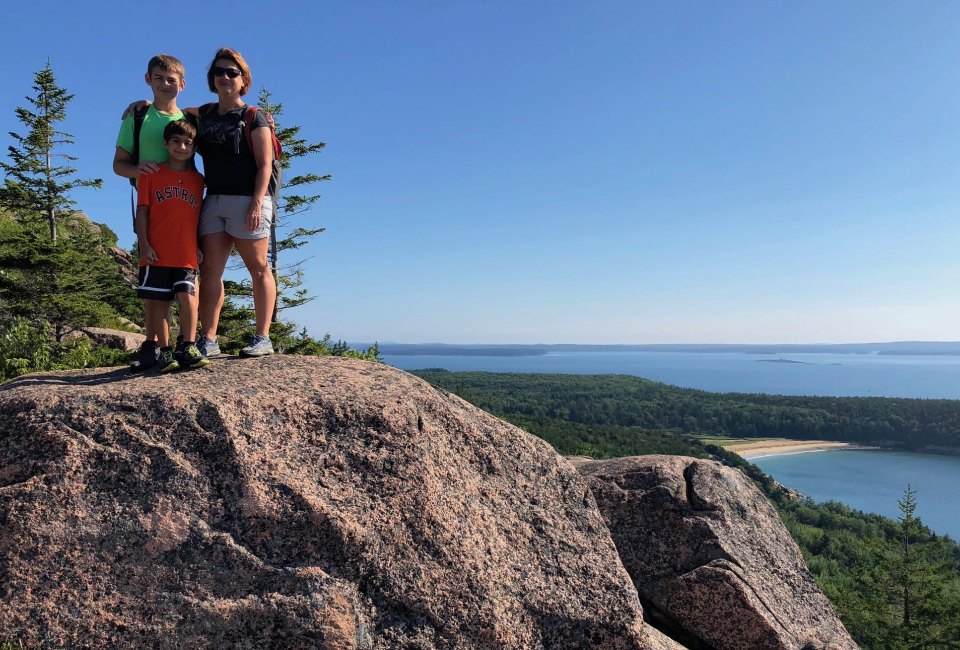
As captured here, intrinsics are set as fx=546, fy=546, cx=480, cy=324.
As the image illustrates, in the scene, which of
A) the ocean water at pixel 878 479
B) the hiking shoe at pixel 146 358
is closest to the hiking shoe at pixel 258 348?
the hiking shoe at pixel 146 358

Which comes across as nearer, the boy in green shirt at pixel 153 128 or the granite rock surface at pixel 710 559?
the boy in green shirt at pixel 153 128

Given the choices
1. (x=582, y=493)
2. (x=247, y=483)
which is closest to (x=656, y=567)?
(x=582, y=493)

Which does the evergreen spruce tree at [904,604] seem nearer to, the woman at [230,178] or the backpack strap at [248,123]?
the woman at [230,178]

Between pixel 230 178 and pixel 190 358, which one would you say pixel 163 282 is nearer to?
pixel 190 358

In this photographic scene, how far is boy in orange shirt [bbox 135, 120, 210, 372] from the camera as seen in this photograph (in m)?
4.88

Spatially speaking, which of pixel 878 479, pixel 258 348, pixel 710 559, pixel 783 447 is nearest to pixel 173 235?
pixel 258 348

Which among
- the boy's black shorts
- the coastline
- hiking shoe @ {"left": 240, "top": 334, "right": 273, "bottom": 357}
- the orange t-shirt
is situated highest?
the orange t-shirt

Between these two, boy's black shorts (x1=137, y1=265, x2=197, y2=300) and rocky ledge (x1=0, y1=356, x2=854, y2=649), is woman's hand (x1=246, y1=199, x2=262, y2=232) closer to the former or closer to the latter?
boy's black shorts (x1=137, y1=265, x2=197, y2=300)

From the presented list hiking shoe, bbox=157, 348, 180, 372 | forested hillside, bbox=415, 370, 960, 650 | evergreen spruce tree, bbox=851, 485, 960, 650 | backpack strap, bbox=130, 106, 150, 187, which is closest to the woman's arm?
backpack strap, bbox=130, 106, 150, 187

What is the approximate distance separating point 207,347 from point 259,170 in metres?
1.81

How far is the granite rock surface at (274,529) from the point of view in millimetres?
3475

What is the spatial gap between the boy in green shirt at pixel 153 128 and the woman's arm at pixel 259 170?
0.75m

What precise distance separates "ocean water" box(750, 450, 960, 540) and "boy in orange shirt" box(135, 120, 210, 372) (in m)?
97.9

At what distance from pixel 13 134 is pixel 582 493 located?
89.9ft
